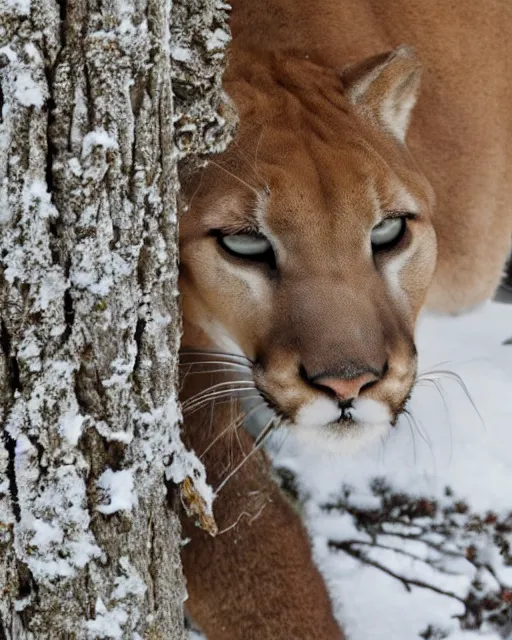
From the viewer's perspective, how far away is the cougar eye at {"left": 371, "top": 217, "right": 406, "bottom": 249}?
184 centimetres

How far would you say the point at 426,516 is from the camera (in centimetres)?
247

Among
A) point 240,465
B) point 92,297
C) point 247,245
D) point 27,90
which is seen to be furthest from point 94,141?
point 240,465

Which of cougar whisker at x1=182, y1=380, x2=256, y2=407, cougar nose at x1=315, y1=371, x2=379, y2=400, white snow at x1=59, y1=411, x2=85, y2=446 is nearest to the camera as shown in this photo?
white snow at x1=59, y1=411, x2=85, y2=446

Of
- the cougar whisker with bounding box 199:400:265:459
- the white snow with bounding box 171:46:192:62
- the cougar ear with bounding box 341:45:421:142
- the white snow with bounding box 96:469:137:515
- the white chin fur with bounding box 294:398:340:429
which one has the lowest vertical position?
the cougar whisker with bounding box 199:400:265:459

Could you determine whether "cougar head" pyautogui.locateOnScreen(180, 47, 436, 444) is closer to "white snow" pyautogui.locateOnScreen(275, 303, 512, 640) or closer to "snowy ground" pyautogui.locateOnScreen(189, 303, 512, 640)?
"white snow" pyautogui.locateOnScreen(275, 303, 512, 640)

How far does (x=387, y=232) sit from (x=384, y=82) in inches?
15.1

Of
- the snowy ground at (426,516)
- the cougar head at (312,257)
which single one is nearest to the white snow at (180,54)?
the cougar head at (312,257)

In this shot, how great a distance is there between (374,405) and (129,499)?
0.56m

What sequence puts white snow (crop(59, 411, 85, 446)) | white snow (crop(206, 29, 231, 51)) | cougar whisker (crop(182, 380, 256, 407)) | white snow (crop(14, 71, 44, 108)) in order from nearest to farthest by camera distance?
1. white snow (crop(14, 71, 44, 108))
2. white snow (crop(59, 411, 85, 446))
3. white snow (crop(206, 29, 231, 51))
4. cougar whisker (crop(182, 380, 256, 407))

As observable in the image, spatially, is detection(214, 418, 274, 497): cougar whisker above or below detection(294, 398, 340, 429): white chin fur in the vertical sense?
below

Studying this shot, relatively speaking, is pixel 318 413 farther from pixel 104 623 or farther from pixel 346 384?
pixel 104 623

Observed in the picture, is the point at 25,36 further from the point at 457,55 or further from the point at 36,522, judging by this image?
the point at 457,55

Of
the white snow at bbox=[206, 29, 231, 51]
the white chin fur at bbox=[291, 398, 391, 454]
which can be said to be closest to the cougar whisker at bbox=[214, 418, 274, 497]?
the white chin fur at bbox=[291, 398, 391, 454]

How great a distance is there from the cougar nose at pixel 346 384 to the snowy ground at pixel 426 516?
26.7 inches
